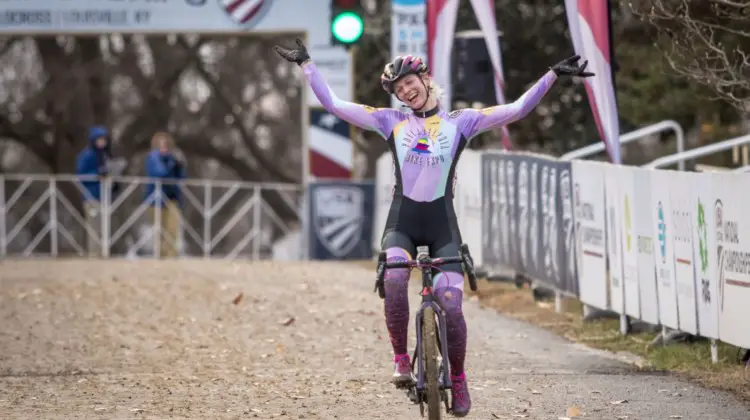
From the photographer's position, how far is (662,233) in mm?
14656

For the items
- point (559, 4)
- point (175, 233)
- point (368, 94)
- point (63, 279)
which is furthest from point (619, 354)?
point (368, 94)

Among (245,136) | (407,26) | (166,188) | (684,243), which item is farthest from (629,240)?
(245,136)

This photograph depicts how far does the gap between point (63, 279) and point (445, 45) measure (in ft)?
16.7

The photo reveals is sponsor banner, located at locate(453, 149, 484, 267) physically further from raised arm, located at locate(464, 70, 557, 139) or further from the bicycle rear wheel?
the bicycle rear wheel

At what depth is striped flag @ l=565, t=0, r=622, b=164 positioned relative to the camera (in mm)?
15953

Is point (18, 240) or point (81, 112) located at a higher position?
point (81, 112)

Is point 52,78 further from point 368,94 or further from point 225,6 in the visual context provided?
point 225,6

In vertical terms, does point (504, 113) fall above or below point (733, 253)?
above

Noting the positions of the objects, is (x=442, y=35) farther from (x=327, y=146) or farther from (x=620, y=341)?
(x=327, y=146)

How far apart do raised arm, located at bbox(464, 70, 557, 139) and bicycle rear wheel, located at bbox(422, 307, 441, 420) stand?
1239 mm

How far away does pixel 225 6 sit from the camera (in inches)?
1230

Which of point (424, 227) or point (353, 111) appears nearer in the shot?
point (424, 227)

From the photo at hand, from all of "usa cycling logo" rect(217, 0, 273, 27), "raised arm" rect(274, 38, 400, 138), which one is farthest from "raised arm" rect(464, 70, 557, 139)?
"usa cycling logo" rect(217, 0, 273, 27)

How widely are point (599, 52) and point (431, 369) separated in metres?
6.64
